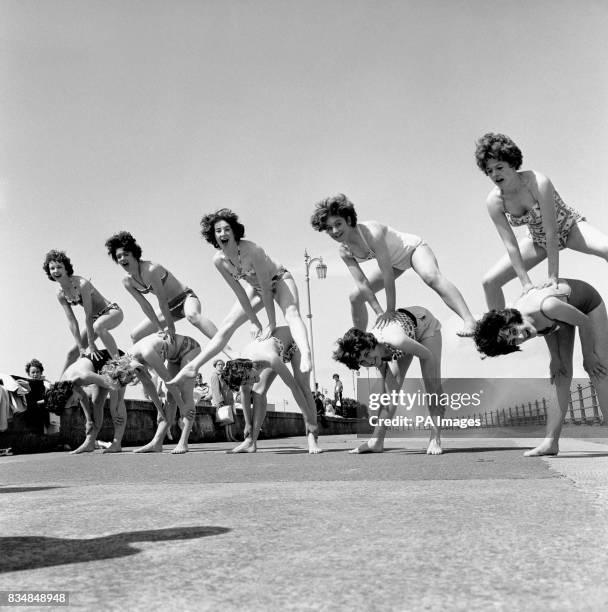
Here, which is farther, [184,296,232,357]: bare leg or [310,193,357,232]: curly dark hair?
[184,296,232,357]: bare leg

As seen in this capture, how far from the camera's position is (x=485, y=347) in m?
4.89

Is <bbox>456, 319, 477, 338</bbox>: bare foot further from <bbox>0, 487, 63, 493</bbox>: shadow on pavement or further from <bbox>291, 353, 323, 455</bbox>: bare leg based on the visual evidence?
<bbox>0, 487, 63, 493</bbox>: shadow on pavement

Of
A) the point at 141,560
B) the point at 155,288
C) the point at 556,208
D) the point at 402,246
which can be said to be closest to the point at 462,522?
the point at 141,560

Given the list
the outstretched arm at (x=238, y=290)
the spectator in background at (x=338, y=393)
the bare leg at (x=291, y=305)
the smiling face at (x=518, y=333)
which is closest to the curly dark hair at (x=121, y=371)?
the outstretched arm at (x=238, y=290)

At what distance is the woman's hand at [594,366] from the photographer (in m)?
5.05

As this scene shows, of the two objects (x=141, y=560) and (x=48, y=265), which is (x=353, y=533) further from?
(x=48, y=265)

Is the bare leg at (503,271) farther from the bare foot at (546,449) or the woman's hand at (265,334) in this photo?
the woman's hand at (265,334)

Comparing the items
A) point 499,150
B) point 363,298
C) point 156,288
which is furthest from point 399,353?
point 156,288

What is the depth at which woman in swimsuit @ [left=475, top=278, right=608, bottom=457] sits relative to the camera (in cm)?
479

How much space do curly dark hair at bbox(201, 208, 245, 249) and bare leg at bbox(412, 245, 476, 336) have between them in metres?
2.07

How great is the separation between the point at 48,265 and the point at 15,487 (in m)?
5.94

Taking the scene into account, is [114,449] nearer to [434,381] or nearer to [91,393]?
[91,393]

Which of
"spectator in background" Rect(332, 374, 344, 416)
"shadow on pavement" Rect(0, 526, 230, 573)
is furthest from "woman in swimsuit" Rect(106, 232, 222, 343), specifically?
"spectator in background" Rect(332, 374, 344, 416)

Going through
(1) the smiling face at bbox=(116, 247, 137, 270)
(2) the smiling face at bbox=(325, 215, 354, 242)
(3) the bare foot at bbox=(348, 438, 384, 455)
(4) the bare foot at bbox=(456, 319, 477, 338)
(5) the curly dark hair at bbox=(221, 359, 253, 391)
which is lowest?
(3) the bare foot at bbox=(348, 438, 384, 455)
